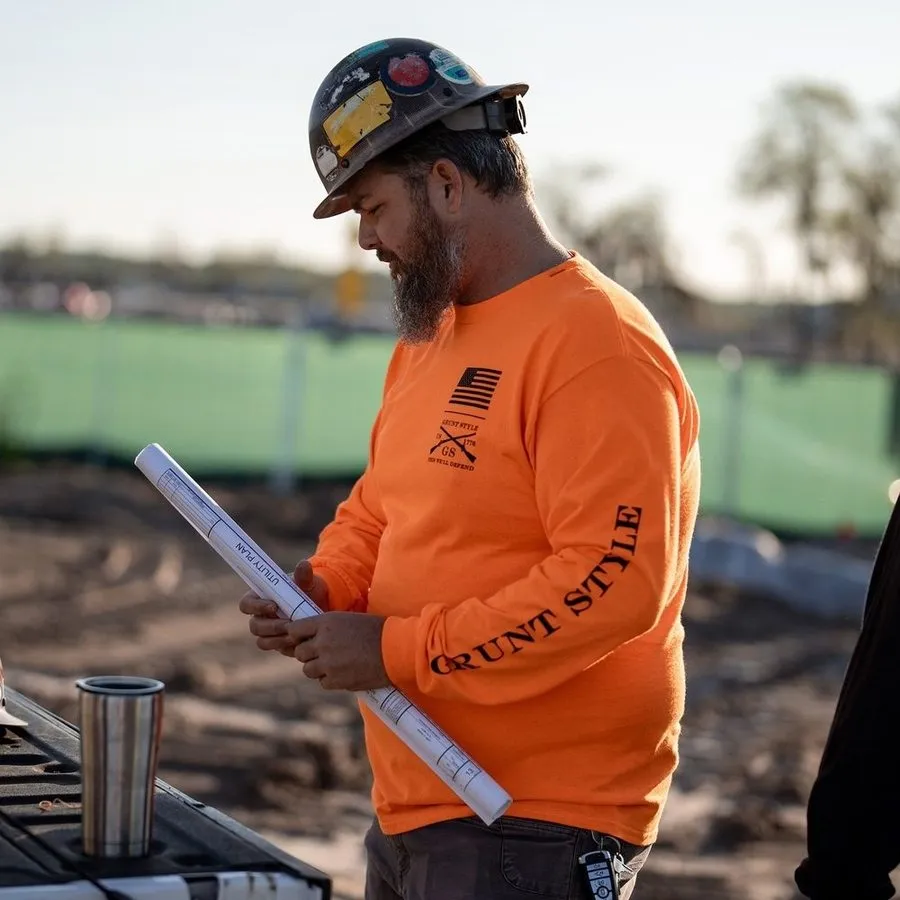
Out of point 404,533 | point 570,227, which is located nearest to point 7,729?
point 404,533

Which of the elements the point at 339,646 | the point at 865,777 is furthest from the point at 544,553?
the point at 865,777

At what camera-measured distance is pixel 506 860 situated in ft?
9.15

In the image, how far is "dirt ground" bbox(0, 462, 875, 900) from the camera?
23.3 feet

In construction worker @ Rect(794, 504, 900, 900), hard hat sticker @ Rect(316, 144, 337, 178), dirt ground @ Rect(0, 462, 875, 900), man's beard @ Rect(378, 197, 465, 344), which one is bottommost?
dirt ground @ Rect(0, 462, 875, 900)

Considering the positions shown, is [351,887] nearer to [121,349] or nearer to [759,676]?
[759,676]

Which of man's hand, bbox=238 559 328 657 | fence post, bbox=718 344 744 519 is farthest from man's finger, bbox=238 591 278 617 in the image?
fence post, bbox=718 344 744 519

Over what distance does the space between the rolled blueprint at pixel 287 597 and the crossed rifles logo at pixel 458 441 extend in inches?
14.0

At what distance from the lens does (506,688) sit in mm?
2709

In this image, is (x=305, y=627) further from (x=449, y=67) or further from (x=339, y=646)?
(x=449, y=67)

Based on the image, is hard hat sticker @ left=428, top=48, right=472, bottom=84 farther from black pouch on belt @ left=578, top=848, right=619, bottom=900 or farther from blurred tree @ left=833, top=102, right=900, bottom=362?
blurred tree @ left=833, top=102, right=900, bottom=362

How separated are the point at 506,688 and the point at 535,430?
0.42 metres

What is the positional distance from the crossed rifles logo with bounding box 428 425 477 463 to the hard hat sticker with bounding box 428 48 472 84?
1.96 ft

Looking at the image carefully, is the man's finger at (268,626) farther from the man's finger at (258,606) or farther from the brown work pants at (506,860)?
the brown work pants at (506,860)

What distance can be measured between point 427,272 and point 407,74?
340 millimetres
